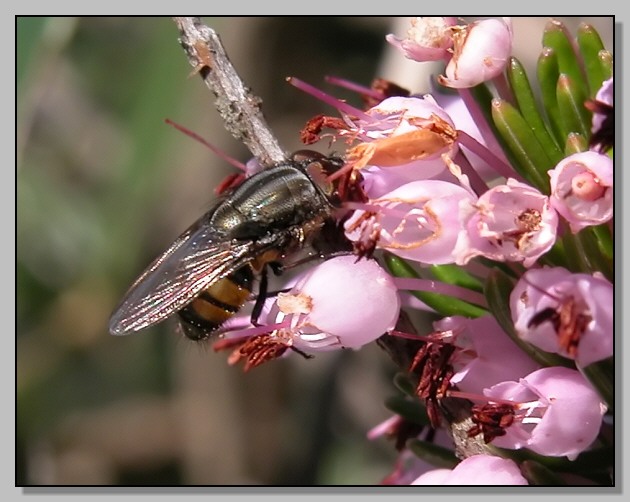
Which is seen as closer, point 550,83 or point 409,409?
point 550,83

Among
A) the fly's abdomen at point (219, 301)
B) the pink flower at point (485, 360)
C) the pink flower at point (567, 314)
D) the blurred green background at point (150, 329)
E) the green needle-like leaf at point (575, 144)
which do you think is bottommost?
the blurred green background at point (150, 329)

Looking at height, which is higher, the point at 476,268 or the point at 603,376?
the point at 476,268

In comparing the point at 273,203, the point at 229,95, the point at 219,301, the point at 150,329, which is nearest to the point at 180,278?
the point at 219,301

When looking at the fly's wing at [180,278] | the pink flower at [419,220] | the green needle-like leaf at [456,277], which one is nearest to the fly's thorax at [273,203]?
the fly's wing at [180,278]

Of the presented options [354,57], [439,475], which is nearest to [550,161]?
[439,475]

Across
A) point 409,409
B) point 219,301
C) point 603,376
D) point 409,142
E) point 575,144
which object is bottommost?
point 409,409

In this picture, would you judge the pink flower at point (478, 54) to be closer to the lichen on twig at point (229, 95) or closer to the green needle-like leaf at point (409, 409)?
the lichen on twig at point (229, 95)

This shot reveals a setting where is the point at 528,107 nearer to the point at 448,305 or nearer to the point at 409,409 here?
the point at 448,305
